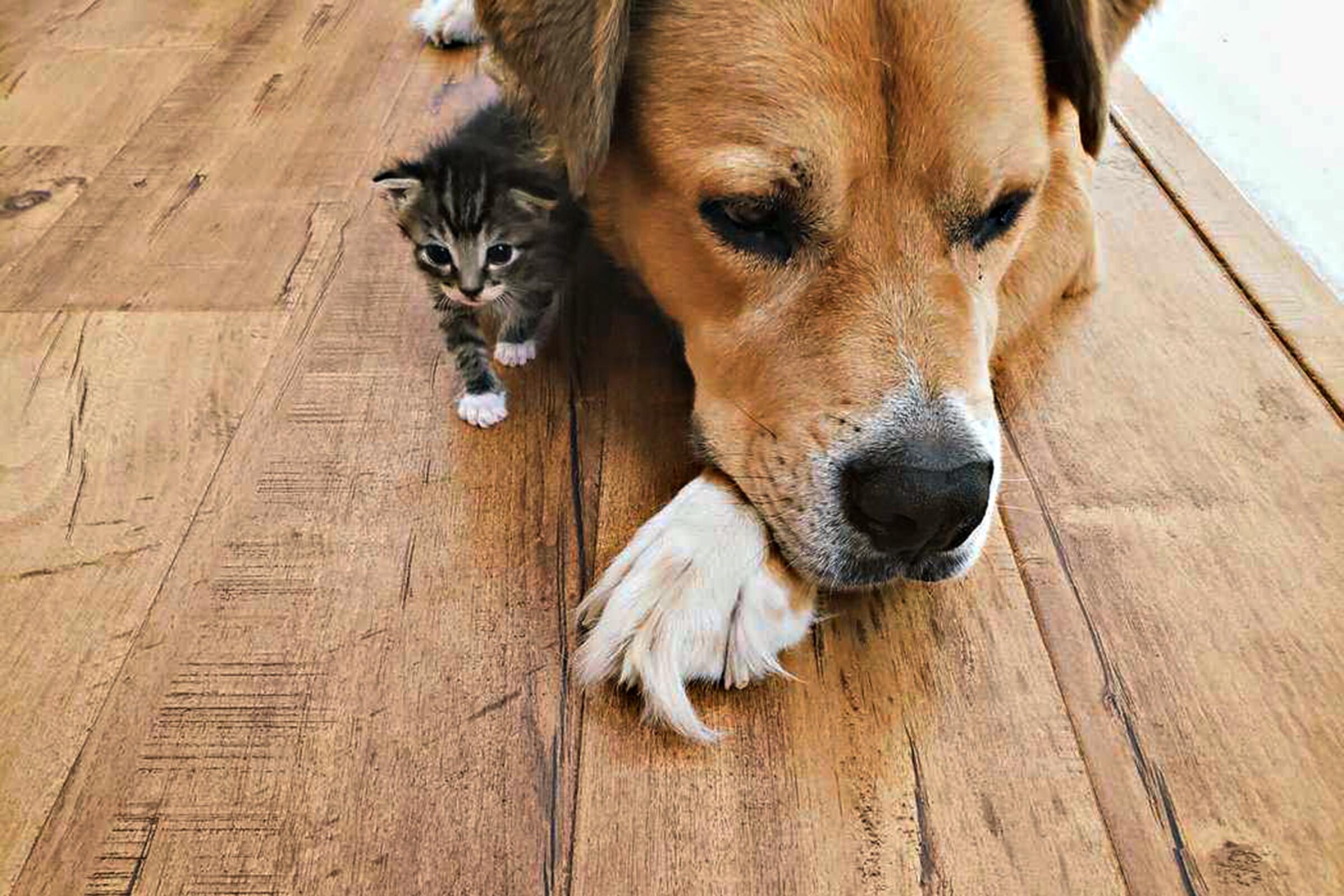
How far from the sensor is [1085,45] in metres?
1.69

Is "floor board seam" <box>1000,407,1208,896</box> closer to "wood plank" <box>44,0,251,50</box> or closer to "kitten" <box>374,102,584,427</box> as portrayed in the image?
"kitten" <box>374,102,584,427</box>

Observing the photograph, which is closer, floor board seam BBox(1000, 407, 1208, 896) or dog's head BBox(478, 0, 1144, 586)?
floor board seam BBox(1000, 407, 1208, 896)

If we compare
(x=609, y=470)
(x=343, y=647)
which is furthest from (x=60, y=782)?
(x=609, y=470)

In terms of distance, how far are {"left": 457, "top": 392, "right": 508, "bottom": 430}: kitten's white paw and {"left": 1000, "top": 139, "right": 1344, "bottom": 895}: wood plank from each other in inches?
37.9

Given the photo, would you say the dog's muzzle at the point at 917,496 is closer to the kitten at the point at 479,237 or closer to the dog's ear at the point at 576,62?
the dog's ear at the point at 576,62

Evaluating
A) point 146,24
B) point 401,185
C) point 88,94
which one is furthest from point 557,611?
point 146,24

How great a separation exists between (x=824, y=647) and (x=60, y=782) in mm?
1096

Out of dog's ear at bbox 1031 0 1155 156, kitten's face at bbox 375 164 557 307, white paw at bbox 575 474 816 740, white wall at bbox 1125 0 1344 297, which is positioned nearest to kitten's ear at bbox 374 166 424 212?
kitten's face at bbox 375 164 557 307

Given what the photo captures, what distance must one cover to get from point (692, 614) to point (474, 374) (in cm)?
75

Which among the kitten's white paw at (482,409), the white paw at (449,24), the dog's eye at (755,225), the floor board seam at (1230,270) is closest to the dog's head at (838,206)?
the dog's eye at (755,225)

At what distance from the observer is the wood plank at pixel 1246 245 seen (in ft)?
6.86

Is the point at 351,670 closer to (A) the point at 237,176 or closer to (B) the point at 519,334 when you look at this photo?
(B) the point at 519,334

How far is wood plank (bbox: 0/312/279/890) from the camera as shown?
1475 millimetres

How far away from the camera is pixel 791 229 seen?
156 cm
